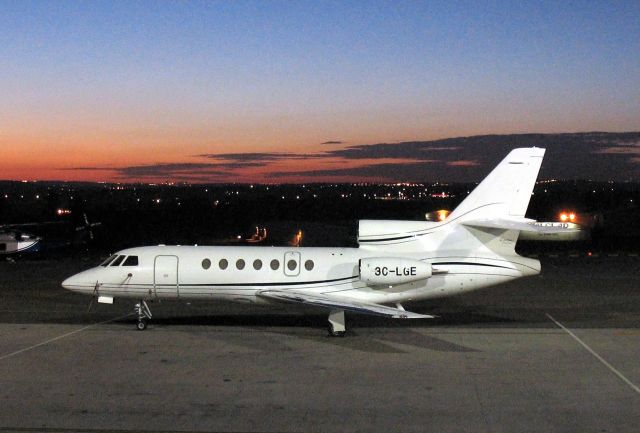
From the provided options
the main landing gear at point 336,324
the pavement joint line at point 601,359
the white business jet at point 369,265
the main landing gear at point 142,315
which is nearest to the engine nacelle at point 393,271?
the white business jet at point 369,265

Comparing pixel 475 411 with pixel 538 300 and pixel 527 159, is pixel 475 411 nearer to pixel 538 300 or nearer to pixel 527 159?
pixel 527 159

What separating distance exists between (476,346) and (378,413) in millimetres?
6301

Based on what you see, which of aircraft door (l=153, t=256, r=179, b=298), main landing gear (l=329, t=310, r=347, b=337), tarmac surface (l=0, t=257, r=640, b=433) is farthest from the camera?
aircraft door (l=153, t=256, r=179, b=298)

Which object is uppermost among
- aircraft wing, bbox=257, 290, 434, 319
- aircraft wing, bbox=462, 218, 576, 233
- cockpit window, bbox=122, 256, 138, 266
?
aircraft wing, bbox=462, 218, 576, 233

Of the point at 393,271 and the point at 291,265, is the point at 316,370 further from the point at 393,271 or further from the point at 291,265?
the point at 291,265

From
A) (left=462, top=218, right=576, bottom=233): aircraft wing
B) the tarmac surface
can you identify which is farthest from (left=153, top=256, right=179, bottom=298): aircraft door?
(left=462, top=218, right=576, bottom=233): aircraft wing

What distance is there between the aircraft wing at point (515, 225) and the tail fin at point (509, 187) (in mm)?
159

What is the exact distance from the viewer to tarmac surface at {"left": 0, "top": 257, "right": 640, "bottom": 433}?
12.7 meters

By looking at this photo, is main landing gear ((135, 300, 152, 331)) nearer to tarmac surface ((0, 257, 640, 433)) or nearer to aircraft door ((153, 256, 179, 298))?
tarmac surface ((0, 257, 640, 433))

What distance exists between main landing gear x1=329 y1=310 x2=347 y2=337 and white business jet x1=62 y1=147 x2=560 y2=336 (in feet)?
2.20

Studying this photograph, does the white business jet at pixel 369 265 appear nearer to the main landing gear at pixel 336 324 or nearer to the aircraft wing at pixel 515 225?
the aircraft wing at pixel 515 225

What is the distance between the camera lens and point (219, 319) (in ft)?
75.4

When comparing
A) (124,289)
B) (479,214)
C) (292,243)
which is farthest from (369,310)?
(292,243)

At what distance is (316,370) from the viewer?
16188 millimetres
